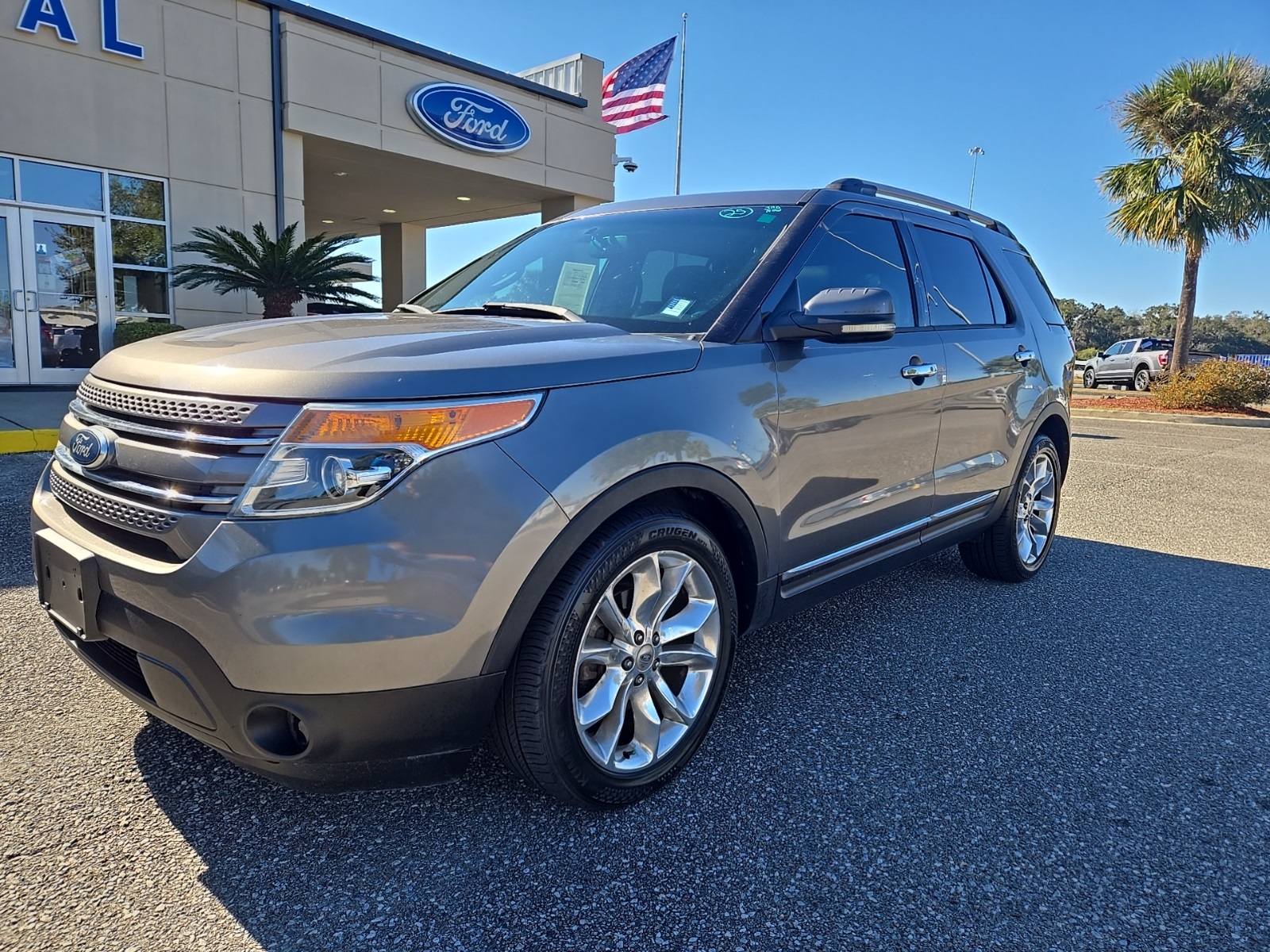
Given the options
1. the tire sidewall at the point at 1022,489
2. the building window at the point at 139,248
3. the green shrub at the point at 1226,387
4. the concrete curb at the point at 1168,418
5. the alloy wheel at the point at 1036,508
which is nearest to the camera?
the tire sidewall at the point at 1022,489

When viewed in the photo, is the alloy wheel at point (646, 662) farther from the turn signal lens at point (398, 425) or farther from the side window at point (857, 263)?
the side window at point (857, 263)

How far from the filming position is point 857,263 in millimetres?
3359

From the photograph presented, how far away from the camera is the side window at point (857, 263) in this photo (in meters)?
3.06

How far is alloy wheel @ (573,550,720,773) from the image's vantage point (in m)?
2.29

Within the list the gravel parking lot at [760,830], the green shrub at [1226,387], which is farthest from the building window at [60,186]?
the green shrub at [1226,387]

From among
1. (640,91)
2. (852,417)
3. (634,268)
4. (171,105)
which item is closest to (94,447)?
(634,268)

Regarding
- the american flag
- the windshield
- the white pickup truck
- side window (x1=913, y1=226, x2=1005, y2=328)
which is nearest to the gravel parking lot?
the windshield

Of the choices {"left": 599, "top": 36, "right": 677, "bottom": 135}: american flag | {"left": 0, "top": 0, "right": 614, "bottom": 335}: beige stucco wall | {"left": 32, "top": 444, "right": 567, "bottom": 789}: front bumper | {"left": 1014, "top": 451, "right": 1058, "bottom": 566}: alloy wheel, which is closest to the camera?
{"left": 32, "top": 444, "right": 567, "bottom": 789}: front bumper

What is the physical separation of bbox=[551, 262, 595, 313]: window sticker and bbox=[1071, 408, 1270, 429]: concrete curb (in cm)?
1530

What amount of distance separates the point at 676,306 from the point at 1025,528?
111 inches

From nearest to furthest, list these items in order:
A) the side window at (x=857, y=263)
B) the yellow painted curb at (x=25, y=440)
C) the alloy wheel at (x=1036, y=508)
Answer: the side window at (x=857, y=263) → the alloy wheel at (x=1036, y=508) → the yellow painted curb at (x=25, y=440)

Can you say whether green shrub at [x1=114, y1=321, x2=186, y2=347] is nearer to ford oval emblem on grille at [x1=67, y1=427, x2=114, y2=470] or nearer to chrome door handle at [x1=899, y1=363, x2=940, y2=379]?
ford oval emblem on grille at [x1=67, y1=427, x2=114, y2=470]

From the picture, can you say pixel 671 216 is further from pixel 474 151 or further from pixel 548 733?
pixel 474 151

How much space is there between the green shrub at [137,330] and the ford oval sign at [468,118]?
20.6 feet
